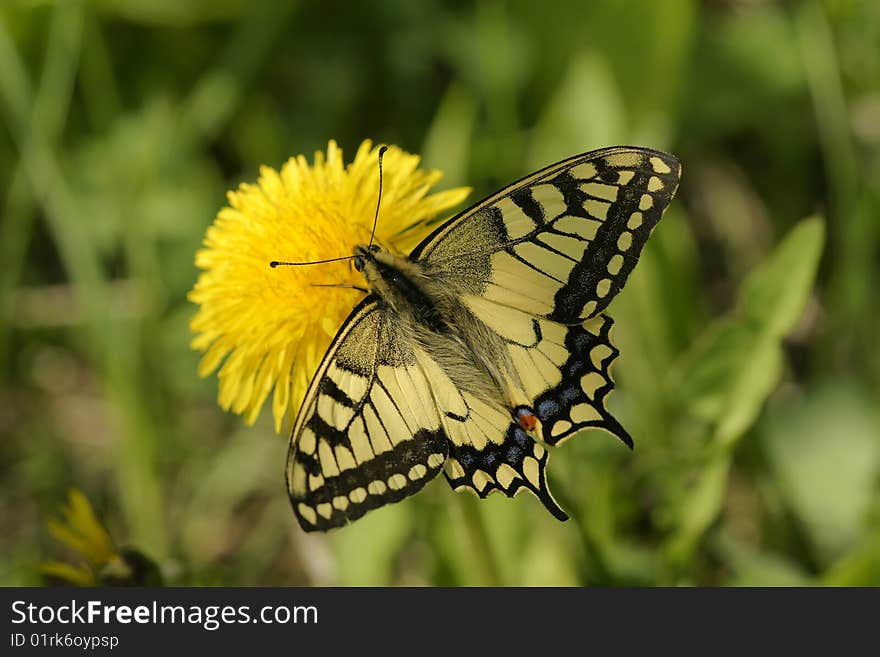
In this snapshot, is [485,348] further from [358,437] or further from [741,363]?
[741,363]

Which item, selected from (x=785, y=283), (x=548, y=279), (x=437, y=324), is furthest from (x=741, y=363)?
(x=437, y=324)

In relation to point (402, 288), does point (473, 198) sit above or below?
above

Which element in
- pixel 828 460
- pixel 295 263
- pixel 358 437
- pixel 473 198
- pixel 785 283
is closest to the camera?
pixel 358 437

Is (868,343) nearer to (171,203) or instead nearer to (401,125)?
(401,125)

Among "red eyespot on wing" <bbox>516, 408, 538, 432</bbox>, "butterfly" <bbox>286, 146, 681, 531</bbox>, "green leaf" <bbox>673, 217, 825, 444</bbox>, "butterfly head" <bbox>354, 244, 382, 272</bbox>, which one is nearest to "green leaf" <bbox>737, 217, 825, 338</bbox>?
"green leaf" <bbox>673, 217, 825, 444</bbox>

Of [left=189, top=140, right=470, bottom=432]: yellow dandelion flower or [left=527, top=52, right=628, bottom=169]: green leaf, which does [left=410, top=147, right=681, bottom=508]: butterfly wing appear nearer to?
[left=189, top=140, right=470, bottom=432]: yellow dandelion flower

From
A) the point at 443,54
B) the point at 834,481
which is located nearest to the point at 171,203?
the point at 443,54

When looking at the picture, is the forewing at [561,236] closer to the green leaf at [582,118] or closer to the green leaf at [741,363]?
the green leaf at [741,363]
